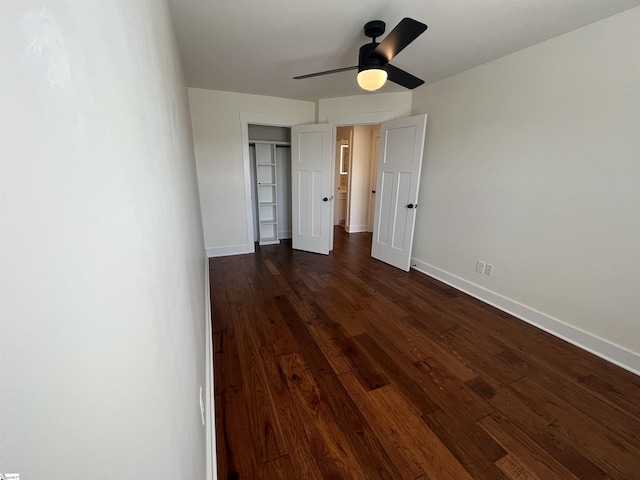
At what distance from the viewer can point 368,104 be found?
3521 mm

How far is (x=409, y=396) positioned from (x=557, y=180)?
2.06m

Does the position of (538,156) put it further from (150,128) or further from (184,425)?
(184,425)

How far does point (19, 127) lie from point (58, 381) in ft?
0.62

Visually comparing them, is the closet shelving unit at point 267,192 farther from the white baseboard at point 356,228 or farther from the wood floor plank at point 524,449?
the wood floor plank at point 524,449

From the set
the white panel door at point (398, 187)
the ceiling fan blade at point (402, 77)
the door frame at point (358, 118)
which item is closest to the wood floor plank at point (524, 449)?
the white panel door at point (398, 187)

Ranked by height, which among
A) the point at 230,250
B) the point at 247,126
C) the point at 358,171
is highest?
the point at 247,126

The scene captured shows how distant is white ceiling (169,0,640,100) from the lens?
1.70 meters

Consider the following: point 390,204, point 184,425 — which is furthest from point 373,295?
point 184,425

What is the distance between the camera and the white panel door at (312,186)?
3.75m

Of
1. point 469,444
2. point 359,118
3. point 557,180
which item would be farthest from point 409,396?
point 359,118

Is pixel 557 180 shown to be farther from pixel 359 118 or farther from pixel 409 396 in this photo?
pixel 359 118

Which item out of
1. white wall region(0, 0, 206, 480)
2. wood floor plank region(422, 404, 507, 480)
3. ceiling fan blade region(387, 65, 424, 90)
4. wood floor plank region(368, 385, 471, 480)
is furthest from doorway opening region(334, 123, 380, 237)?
white wall region(0, 0, 206, 480)

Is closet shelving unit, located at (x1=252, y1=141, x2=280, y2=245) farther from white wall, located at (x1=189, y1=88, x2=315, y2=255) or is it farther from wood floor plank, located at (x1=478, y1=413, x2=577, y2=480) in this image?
wood floor plank, located at (x1=478, y1=413, x2=577, y2=480)

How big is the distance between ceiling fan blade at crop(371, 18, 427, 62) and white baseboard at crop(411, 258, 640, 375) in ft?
7.75
